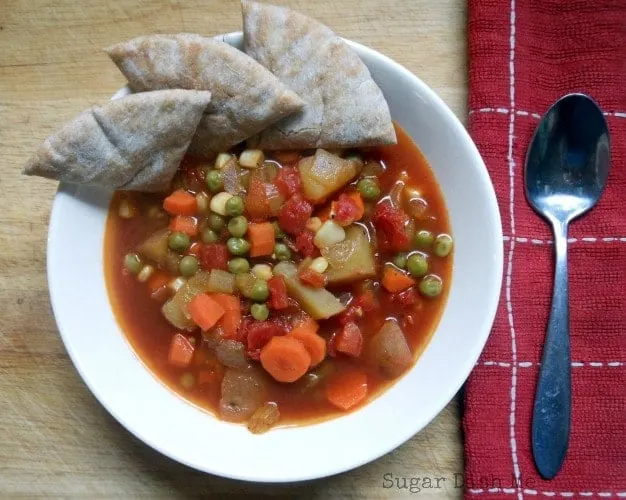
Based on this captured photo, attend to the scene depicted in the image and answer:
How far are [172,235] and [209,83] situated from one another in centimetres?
91

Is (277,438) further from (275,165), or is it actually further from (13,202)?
(13,202)

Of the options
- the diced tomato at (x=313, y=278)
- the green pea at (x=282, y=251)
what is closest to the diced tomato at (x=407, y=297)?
the diced tomato at (x=313, y=278)

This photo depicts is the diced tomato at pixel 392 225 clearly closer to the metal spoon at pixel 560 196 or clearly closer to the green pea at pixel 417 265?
the green pea at pixel 417 265

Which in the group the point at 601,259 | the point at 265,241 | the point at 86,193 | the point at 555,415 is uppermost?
the point at 86,193

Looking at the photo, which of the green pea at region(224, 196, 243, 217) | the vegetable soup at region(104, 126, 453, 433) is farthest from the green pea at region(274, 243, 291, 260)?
the green pea at region(224, 196, 243, 217)

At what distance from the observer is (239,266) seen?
3566 millimetres

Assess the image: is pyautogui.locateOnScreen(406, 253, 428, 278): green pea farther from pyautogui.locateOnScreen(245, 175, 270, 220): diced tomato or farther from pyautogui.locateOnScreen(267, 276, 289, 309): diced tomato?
pyautogui.locateOnScreen(245, 175, 270, 220): diced tomato

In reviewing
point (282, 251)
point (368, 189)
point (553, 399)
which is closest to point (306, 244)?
point (282, 251)

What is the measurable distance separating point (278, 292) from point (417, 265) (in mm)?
821

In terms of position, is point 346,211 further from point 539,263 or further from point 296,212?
point 539,263

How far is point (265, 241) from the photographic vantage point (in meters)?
3.57

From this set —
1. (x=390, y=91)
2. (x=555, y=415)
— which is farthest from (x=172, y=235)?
(x=555, y=415)

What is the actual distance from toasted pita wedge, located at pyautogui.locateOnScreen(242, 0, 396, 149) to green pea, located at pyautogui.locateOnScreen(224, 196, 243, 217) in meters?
0.55

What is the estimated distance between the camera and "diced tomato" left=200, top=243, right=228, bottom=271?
363cm
